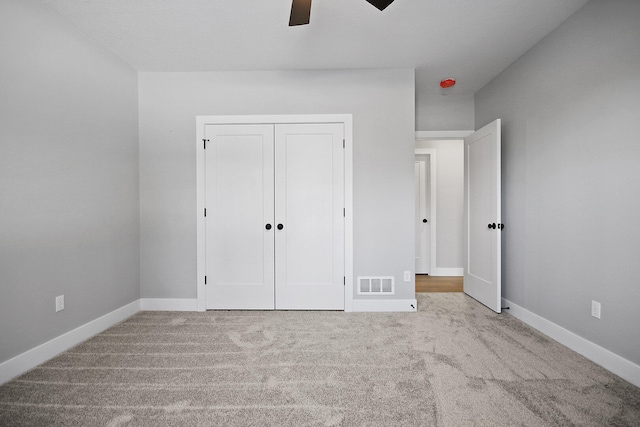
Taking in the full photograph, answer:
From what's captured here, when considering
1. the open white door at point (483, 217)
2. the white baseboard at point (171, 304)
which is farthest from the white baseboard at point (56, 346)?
the open white door at point (483, 217)

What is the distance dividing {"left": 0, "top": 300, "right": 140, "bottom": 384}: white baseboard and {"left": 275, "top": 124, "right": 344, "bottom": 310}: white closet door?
1.57m

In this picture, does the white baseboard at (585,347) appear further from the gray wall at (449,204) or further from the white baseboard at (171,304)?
the white baseboard at (171,304)

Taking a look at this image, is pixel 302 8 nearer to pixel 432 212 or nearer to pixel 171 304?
pixel 171 304

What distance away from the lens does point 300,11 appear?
164cm

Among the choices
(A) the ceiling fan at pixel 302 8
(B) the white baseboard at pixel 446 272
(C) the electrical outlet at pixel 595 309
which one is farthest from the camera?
(B) the white baseboard at pixel 446 272

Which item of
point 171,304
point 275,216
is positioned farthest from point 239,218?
point 171,304

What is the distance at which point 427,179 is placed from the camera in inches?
181

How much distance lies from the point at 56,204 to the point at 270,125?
1.92 meters

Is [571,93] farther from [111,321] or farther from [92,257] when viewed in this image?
[111,321]

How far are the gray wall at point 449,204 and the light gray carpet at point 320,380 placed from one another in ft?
6.85

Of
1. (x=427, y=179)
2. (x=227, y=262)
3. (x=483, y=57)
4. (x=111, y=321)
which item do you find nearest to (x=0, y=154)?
(x=111, y=321)

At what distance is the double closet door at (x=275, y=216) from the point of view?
2844mm

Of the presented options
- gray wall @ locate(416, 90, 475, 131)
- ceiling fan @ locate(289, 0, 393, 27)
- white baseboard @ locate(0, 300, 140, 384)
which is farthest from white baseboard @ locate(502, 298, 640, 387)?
white baseboard @ locate(0, 300, 140, 384)

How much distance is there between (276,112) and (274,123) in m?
0.13
